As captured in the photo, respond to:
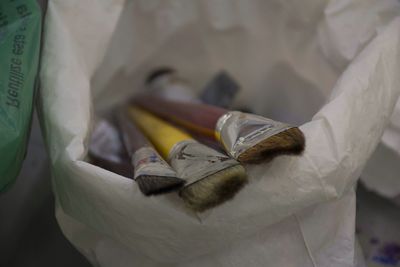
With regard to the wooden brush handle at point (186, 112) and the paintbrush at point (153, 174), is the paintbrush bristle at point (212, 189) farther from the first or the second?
the wooden brush handle at point (186, 112)

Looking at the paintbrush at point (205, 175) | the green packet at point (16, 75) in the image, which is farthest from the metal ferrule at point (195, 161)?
the green packet at point (16, 75)

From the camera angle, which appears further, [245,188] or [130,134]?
[130,134]

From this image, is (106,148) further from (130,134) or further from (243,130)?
(243,130)

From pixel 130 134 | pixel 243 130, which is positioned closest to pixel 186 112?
pixel 130 134

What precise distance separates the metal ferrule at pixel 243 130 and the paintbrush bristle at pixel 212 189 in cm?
2

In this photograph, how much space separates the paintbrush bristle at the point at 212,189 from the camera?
0.25 meters

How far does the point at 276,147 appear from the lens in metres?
0.26

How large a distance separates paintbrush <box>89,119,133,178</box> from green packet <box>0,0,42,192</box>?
0.11 metres

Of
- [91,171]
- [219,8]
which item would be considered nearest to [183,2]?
[219,8]

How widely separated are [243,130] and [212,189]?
0.06 metres

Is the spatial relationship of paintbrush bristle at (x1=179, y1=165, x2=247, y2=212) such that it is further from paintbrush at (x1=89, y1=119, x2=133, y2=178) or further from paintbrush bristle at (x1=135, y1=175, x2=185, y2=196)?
paintbrush at (x1=89, y1=119, x2=133, y2=178)

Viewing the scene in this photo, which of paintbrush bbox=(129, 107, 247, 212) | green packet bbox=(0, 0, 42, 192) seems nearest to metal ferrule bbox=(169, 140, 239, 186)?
paintbrush bbox=(129, 107, 247, 212)

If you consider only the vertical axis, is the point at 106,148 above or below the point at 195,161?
below

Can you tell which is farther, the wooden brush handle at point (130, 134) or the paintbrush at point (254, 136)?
the wooden brush handle at point (130, 134)
